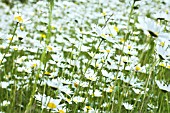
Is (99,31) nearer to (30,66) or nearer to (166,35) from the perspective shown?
(166,35)

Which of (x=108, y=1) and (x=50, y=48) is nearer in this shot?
(x=50, y=48)

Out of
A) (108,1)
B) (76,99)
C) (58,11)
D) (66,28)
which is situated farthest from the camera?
(108,1)

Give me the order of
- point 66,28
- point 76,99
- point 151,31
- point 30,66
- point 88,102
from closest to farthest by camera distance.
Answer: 1. point 151,31
2. point 76,99
3. point 88,102
4. point 30,66
5. point 66,28

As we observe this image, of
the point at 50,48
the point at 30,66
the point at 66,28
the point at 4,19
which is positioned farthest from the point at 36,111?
the point at 4,19

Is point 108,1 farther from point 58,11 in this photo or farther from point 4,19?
point 4,19

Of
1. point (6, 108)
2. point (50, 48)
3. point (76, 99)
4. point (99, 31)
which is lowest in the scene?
point (6, 108)

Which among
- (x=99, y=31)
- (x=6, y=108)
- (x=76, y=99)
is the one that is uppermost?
(x=99, y=31)

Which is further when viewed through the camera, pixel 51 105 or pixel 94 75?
pixel 94 75

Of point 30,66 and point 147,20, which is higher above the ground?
point 147,20

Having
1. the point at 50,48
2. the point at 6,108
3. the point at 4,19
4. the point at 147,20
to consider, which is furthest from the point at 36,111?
the point at 4,19
